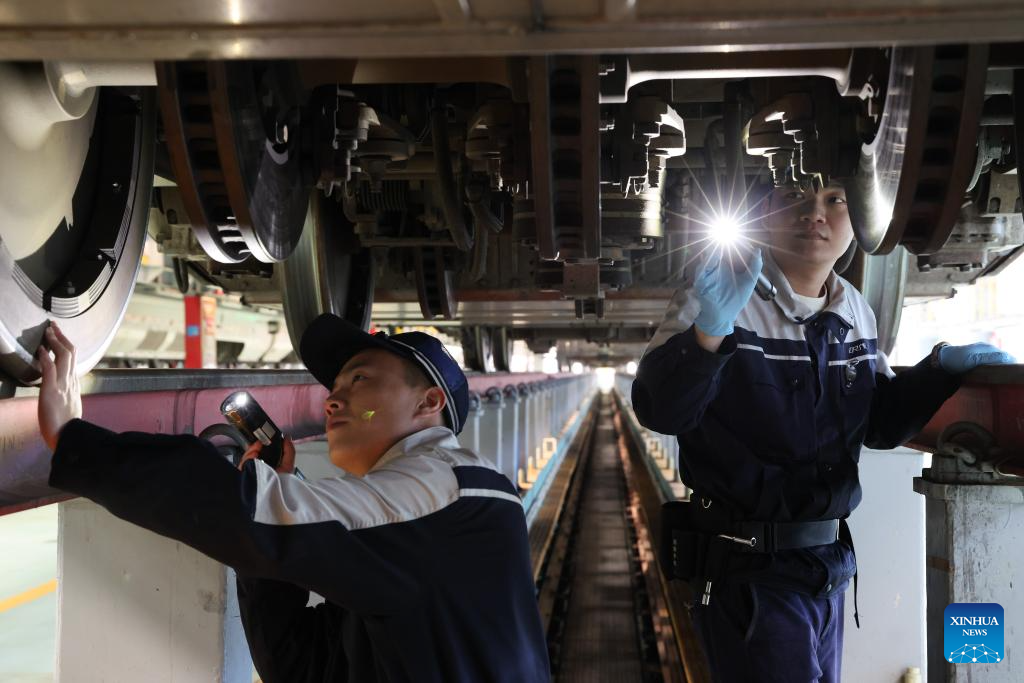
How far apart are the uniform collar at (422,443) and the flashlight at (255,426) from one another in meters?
0.22

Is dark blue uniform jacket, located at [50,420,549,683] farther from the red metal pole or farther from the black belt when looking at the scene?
the red metal pole

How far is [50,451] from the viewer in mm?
1312

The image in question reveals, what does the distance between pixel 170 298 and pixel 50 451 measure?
1402cm

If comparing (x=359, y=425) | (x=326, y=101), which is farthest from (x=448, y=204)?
(x=359, y=425)

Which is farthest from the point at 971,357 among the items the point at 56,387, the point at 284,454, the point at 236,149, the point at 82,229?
the point at 82,229

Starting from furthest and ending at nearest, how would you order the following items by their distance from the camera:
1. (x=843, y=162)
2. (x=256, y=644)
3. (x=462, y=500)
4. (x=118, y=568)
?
(x=118, y=568)
(x=843, y=162)
(x=256, y=644)
(x=462, y=500)

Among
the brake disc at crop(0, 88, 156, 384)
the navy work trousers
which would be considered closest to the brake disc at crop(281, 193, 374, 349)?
the brake disc at crop(0, 88, 156, 384)

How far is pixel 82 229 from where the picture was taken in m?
1.80

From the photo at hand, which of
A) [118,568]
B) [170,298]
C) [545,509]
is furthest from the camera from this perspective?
[170,298]

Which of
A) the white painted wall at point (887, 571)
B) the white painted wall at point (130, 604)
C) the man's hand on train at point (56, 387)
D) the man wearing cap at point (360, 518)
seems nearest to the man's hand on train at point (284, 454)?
the man wearing cap at point (360, 518)

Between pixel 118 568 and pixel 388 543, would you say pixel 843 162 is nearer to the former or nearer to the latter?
pixel 388 543

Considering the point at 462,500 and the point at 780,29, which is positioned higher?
the point at 780,29

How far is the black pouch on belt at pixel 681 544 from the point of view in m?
2.13

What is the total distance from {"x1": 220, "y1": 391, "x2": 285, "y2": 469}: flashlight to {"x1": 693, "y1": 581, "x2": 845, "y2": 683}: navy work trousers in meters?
1.12
